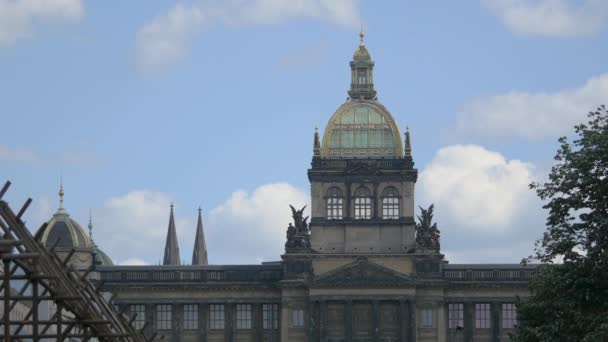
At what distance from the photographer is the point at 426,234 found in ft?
540

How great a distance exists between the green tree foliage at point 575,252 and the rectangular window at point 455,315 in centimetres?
8383

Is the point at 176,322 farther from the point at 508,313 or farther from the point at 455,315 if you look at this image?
the point at 508,313

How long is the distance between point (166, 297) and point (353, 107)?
24.2m

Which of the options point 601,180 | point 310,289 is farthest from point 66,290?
point 310,289

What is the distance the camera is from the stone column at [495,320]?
542ft

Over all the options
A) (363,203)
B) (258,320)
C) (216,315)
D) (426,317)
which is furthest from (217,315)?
(426,317)

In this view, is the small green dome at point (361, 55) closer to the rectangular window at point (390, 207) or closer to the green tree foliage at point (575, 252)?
the rectangular window at point (390, 207)

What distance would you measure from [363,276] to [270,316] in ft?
33.5

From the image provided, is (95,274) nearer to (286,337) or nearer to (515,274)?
(286,337)

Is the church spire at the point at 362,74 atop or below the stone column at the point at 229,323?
atop

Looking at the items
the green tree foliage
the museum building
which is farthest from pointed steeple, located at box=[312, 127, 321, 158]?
the green tree foliage

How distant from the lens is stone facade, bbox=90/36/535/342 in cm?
16400

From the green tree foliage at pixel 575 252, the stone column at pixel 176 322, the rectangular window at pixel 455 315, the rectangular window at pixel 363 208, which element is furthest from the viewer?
the rectangular window at pixel 363 208

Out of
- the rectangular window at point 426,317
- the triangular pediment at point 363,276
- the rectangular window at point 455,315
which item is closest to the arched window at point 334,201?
the triangular pediment at point 363,276
